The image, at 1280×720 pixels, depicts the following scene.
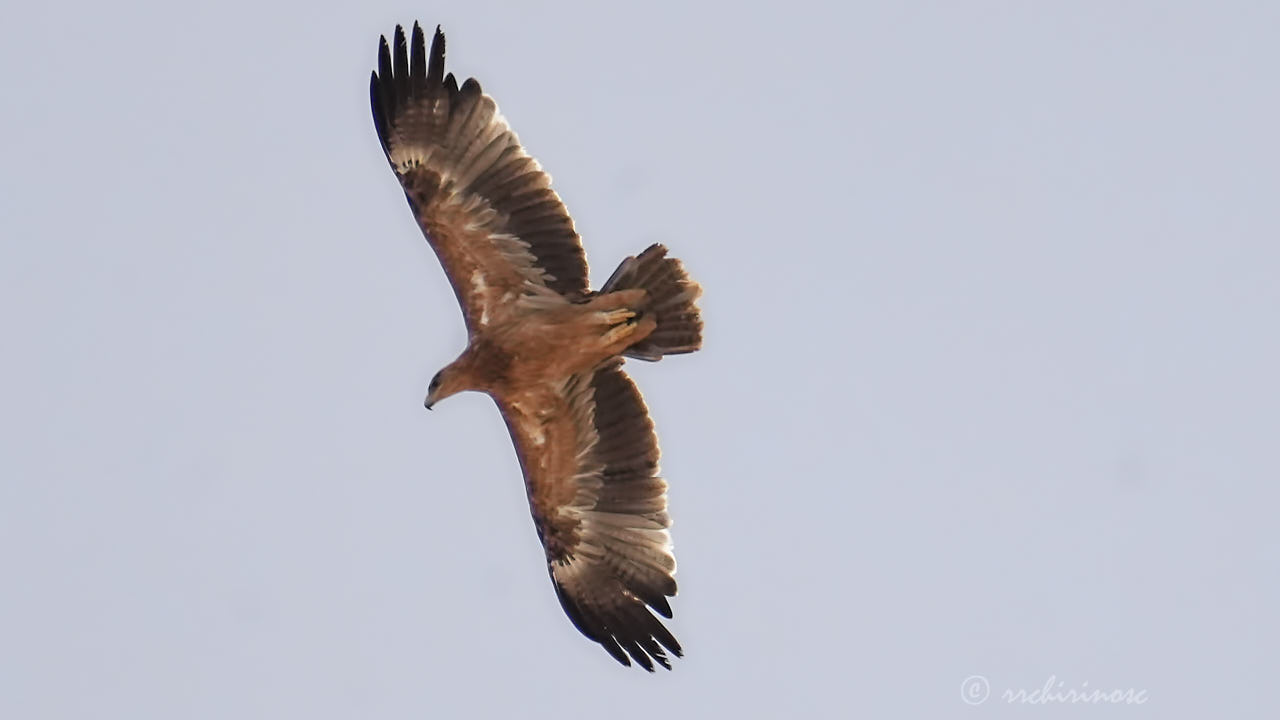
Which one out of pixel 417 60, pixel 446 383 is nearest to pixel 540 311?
pixel 446 383

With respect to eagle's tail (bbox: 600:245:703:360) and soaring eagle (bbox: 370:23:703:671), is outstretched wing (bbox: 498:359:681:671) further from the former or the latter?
eagle's tail (bbox: 600:245:703:360)

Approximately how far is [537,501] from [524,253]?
176 centimetres

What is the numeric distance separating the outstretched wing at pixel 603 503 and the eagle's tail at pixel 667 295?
527mm

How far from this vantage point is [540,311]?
495 inches

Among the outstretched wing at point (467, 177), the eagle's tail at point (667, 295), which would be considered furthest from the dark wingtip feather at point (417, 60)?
the eagle's tail at point (667, 295)

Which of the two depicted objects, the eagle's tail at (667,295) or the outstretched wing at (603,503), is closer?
the eagle's tail at (667,295)

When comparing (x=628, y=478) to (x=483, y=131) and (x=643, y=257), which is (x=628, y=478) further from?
(x=483, y=131)

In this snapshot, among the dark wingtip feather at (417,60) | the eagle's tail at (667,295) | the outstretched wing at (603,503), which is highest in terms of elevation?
the dark wingtip feather at (417,60)

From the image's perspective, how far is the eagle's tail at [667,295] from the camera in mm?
12414

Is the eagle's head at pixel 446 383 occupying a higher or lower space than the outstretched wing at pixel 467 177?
lower

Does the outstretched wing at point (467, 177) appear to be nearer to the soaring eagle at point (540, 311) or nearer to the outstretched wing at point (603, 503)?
the soaring eagle at point (540, 311)

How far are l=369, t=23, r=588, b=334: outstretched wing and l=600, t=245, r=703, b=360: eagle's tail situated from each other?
13.5 inches

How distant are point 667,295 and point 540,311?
84 centimetres

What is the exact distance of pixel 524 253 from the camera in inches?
491
